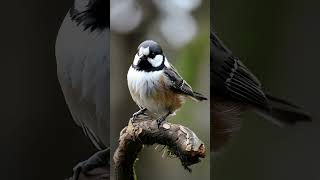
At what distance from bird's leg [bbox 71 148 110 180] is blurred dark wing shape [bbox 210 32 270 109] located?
52cm

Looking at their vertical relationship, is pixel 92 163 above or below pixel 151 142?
below

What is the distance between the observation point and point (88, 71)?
6.97ft

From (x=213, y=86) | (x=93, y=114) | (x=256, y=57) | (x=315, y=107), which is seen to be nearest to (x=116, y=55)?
(x=93, y=114)

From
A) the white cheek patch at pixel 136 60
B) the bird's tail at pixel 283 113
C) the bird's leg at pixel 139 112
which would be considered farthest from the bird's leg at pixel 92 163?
the bird's tail at pixel 283 113

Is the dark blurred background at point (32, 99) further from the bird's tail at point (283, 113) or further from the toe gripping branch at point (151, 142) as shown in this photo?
the bird's tail at point (283, 113)

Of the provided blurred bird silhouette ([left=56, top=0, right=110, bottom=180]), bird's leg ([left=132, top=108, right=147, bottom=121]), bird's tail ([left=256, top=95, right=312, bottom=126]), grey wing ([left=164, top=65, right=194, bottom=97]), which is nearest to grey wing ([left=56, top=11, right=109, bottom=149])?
blurred bird silhouette ([left=56, top=0, right=110, bottom=180])

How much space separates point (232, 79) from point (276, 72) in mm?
166

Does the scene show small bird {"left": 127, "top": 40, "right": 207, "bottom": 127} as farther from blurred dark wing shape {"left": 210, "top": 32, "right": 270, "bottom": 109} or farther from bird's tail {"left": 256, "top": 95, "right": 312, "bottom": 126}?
bird's tail {"left": 256, "top": 95, "right": 312, "bottom": 126}

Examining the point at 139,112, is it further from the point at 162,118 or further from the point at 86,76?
the point at 86,76

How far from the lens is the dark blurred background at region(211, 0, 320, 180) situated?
1.76 m

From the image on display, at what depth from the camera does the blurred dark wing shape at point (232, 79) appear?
184 centimetres

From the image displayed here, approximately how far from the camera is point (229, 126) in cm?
187

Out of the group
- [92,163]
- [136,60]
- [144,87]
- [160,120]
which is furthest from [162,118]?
[92,163]

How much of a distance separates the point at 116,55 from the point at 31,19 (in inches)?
16.2
